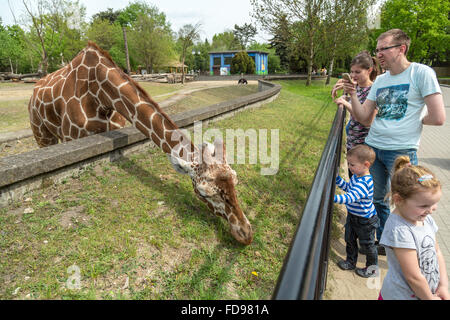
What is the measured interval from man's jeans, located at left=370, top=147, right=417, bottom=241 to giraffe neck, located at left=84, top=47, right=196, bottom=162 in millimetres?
1983

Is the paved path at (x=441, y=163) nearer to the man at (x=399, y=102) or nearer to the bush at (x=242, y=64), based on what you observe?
the man at (x=399, y=102)

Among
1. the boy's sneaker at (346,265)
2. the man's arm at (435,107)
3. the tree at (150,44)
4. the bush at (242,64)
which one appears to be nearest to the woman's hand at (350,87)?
the man's arm at (435,107)

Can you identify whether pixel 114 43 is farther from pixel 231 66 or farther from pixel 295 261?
pixel 295 261

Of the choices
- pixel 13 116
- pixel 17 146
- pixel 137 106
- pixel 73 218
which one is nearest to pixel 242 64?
pixel 13 116

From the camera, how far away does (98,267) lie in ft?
8.21

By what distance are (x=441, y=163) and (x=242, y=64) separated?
135ft

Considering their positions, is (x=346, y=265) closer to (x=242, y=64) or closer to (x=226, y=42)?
(x=242, y=64)

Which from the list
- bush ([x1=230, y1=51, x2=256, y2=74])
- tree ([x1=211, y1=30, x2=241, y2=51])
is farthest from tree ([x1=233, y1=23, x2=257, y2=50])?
bush ([x1=230, y1=51, x2=256, y2=74])

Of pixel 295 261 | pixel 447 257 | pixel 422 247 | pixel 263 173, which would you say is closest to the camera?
pixel 295 261

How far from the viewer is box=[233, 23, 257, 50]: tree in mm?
84869

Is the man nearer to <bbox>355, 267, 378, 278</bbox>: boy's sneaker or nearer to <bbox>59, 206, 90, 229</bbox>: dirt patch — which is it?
<bbox>355, 267, 378, 278</bbox>: boy's sneaker

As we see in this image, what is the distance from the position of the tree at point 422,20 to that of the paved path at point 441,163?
35.1 metres

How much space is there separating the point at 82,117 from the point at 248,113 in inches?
246
